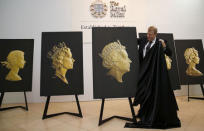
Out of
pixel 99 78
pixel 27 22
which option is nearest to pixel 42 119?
pixel 99 78

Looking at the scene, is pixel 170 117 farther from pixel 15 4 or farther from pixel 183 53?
pixel 15 4

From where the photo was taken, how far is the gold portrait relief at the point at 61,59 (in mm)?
2828

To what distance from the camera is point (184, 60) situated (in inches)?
157

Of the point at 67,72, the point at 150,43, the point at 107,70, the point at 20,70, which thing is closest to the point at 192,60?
the point at 150,43

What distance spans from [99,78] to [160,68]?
93 centimetres

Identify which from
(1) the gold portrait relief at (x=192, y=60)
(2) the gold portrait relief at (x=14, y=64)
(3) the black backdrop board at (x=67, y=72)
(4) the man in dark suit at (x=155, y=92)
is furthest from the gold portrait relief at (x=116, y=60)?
(1) the gold portrait relief at (x=192, y=60)

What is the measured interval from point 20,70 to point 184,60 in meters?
3.83

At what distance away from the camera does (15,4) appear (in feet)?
13.5

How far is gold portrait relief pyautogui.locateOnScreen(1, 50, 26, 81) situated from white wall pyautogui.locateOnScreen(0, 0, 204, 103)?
2.53ft

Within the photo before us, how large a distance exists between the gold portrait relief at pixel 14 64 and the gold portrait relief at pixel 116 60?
1.93m

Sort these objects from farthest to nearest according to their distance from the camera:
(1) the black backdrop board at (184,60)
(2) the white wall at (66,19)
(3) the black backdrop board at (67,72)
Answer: (2) the white wall at (66,19)
(1) the black backdrop board at (184,60)
(3) the black backdrop board at (67,72)

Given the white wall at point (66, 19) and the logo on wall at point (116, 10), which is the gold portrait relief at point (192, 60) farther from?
the logo on wall at point (116, 10)

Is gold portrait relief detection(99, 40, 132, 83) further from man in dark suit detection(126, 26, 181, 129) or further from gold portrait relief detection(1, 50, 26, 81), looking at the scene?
gold portrait relief detection(1, 50, 26, 81)

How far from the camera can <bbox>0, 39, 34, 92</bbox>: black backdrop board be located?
3.28m
